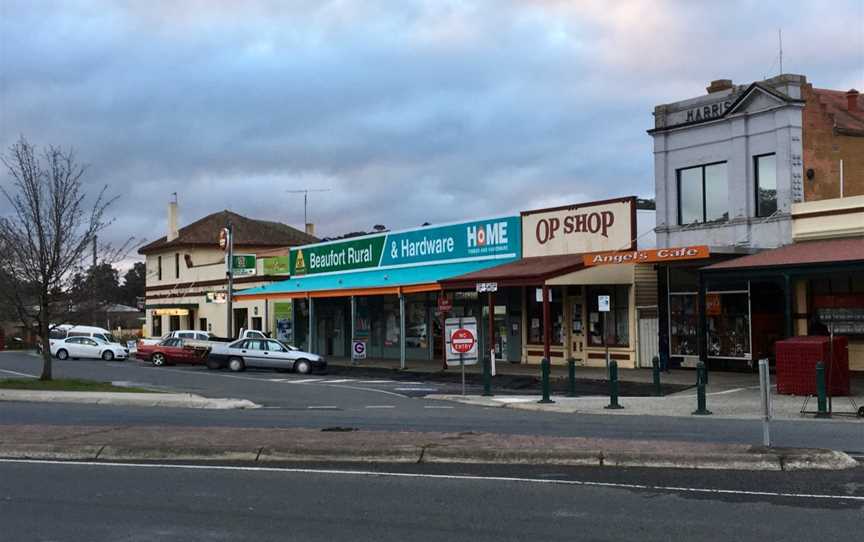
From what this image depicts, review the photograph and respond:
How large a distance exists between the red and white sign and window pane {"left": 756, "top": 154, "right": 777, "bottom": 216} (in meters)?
9.00

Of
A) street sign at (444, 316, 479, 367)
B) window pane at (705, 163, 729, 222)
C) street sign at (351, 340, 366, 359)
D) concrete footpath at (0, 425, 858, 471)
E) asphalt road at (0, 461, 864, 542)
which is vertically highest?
window pane at (705, 163, 729, 222)

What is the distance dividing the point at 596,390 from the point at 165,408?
1113cm

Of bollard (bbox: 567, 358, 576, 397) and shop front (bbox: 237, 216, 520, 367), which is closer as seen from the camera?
bollard (bbox: 567, 358, 576, 397)

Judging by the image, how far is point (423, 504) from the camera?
9320 millimetres

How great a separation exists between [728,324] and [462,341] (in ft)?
28.3

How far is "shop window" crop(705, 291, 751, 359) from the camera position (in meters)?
27.7

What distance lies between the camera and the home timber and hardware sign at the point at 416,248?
3631 centimetres

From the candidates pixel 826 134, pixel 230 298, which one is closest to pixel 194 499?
pixel 826 134

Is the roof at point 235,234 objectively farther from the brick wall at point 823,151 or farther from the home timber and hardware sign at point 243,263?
the brick wall at point 823,151

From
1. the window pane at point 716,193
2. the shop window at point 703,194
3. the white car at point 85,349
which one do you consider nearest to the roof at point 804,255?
the window pane at point 716,193

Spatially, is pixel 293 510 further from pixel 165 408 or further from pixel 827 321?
pixel 827 321

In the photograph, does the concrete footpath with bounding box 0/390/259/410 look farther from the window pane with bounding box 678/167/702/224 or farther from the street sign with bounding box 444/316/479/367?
the window pane with bounding box 678/167/702/224

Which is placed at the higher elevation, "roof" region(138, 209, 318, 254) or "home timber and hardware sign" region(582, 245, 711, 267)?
"roof" region(138, 209, 318, 254)

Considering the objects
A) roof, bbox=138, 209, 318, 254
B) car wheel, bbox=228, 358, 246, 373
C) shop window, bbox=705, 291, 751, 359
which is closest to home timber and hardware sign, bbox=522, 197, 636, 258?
shop window, bbox=705, 291, 751, 359
